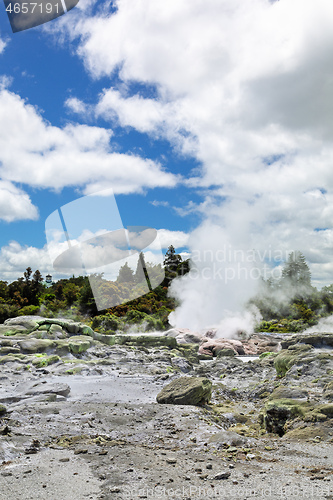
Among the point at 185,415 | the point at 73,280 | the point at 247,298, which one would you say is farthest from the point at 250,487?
the point at 73,280

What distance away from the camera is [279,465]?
4.49m

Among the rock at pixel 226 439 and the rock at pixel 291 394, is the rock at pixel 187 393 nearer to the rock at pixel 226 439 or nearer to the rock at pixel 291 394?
the rock at pixel 291 394

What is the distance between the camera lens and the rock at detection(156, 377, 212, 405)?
7566 mm

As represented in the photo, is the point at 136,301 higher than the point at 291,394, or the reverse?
the point at 136,301

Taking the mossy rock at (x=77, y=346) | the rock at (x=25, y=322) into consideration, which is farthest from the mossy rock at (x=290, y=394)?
the rock at (x=25, y=322)

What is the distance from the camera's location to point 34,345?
589 inches

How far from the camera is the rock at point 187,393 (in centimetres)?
757

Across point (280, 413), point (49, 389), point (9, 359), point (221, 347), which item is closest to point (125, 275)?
point (221, 347)

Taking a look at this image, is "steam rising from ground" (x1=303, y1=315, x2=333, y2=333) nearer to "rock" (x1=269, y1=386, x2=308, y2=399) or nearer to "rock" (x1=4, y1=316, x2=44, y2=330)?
"rock" (x1=4, y1=316, x2=44, y2=330)

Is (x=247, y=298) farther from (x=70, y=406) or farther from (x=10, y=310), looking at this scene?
(x=70, y=406)

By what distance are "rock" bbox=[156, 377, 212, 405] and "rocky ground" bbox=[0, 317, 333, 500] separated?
0.04 m

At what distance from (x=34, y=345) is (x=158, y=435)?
34.7 ft

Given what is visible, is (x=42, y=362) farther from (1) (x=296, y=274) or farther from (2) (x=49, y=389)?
(1) (x=296, y=274)

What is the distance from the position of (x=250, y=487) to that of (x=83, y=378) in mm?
7886
